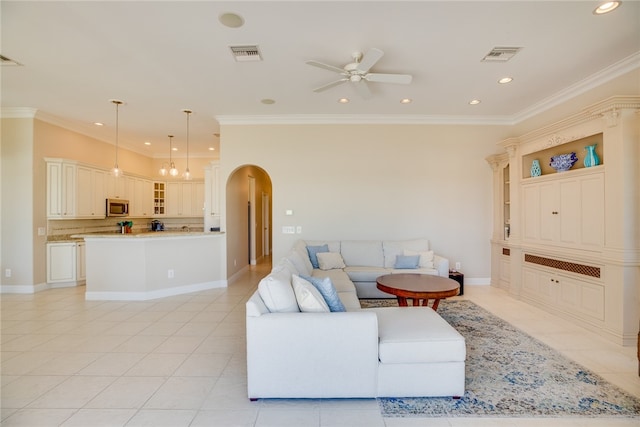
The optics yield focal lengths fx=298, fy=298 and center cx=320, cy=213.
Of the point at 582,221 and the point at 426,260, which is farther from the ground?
the point at 582,221

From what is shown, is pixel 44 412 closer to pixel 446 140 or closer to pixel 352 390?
pixel 352 390

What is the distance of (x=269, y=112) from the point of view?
531 centimetres

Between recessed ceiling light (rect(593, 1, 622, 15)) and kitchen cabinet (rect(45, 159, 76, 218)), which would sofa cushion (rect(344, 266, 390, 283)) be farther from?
kitchen cabinet (rect(45, 159, 76, 218))

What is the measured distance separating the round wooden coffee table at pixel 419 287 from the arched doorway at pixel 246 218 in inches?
134

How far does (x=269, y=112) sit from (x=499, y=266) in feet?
16.5

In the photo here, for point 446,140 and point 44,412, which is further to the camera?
point 446,140

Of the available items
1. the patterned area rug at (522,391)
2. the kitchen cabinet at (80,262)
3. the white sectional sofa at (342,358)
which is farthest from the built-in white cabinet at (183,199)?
the patterned area rug at (522,391)

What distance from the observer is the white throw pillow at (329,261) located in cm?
485

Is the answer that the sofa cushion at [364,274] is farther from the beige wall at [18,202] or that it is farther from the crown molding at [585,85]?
the beige wall at [18,202]

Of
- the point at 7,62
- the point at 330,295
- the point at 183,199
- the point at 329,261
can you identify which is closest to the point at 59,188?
the point at 7,62

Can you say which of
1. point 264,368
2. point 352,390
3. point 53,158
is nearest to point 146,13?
point 264,368

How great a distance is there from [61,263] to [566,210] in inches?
326

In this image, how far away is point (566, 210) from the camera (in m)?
3.87

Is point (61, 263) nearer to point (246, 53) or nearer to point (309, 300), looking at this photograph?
point (246, 53)
